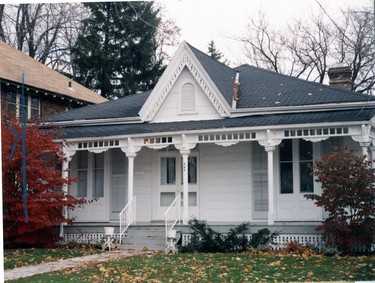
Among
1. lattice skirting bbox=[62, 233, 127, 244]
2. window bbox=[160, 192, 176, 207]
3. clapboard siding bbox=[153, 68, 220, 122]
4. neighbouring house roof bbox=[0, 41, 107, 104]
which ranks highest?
neighbouring house roof bbox=[0, 41, 107, 104]

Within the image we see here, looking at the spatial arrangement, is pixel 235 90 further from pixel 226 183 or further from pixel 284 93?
pixel 226 183

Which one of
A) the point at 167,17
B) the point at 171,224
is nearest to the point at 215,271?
the point at 171,224

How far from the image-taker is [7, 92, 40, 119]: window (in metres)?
19.2

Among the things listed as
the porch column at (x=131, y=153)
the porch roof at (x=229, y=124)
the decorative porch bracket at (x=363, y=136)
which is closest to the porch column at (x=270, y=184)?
the porch roof at (x=229, y=124)

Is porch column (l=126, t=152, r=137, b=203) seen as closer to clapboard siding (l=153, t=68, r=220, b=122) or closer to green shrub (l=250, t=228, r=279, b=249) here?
clapboard siding (l=153, t=68, r=220, b=122)

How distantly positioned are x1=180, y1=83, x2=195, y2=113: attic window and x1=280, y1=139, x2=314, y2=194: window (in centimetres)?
299

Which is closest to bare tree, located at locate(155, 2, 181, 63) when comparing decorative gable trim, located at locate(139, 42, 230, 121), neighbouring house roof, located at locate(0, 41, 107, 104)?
neighbouring house roof, located at locate(0, 41, 107, 104)

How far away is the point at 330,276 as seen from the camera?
9.09m

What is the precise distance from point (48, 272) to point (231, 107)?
7.62 meters

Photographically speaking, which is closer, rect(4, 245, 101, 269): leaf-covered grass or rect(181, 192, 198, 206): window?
rect(4, 245, 101, 269): leaf-covered grass

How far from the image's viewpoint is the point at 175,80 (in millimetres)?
16219

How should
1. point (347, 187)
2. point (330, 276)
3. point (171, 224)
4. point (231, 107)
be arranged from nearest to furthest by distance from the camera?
point (330, 276)
point (347, 187)
point (171, 224)
point (231, 107)

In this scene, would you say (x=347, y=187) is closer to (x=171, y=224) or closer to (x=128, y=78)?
(x=171, y=224)

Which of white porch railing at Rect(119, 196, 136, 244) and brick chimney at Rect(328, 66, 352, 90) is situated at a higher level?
brick chimney at Rect(328, 66, 352, 90)
